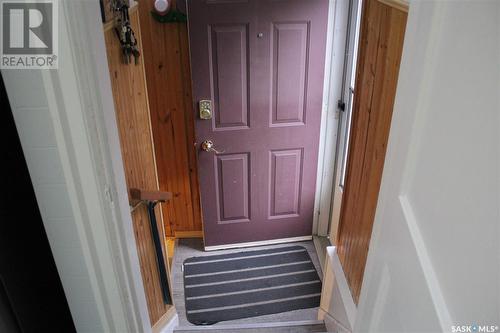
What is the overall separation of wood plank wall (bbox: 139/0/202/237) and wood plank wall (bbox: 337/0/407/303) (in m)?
1.32

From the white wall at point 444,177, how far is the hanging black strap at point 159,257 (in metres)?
1.14

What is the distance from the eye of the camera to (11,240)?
115cm

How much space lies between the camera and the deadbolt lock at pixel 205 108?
263 centimetres

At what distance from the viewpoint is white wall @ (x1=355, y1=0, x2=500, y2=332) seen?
1.94ft

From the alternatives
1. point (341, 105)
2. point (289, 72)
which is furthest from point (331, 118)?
point (289, 72)

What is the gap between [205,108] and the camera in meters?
2.65

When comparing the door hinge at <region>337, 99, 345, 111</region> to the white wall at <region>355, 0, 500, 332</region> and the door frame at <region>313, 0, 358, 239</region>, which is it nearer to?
the door frame at <region>313, 0, 358, 239</region>

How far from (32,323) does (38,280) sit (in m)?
0.13

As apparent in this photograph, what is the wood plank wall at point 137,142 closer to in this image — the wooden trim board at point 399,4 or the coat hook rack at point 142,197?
the coat hook rack at point 142,197

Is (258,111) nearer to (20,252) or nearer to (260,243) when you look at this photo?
(260,243)

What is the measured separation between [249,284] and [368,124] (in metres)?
1.65

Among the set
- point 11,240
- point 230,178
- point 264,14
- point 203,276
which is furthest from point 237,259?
point 11,240

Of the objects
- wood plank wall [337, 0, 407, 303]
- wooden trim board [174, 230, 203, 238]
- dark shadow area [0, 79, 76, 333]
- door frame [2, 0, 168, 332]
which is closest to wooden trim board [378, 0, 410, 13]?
wood plank wall [337, 0, 407, 303]

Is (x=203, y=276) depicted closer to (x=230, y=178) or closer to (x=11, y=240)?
(x=230, y=178)
